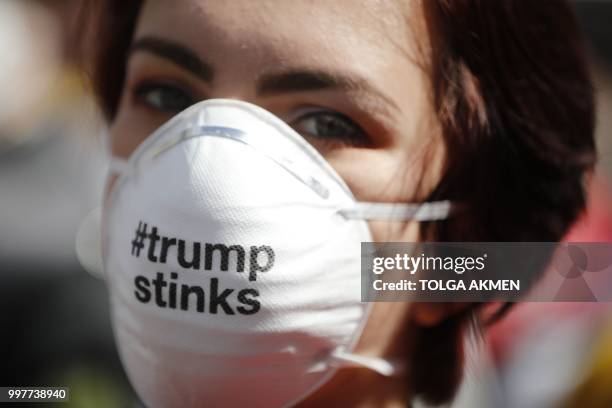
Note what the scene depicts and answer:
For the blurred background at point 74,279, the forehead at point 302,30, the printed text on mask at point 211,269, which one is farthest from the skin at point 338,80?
the blurred background at point 74,279

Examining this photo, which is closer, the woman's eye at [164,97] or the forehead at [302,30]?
the forehead at [302,30]

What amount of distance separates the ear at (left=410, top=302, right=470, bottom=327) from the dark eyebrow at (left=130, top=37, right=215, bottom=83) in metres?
0.45

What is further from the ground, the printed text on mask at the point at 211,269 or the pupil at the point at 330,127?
the pupil at the point at 330,127

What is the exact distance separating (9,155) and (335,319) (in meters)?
1.76

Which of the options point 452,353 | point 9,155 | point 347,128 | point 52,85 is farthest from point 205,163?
point 52,85

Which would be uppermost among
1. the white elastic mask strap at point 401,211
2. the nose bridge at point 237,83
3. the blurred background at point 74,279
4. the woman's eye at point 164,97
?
the nose bridge at point 237,83

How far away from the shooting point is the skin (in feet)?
3.32

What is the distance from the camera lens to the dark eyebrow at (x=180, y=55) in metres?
1.05

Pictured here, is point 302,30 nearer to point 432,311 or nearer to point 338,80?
point 338,80

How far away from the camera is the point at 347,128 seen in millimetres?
1066

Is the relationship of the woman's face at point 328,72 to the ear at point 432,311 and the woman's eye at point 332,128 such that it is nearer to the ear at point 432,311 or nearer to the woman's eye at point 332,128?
the woman's eye at point 332,128

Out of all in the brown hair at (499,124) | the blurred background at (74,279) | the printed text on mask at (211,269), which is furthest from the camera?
the blurred background at (74,279)

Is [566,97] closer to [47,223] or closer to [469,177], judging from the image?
[469,177]

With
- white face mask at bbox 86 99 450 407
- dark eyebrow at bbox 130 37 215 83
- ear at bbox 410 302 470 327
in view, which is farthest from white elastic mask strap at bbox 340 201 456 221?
dark eyebrow at bbox 130 37 215 83
